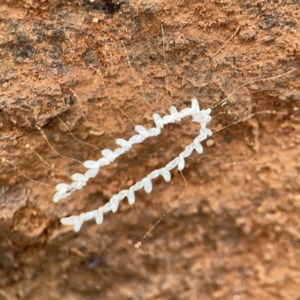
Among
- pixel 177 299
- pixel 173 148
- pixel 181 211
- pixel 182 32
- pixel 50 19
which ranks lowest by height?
pixel 177 299

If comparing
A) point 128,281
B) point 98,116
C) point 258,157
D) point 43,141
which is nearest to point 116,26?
point 98,116

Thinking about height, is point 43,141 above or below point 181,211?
above

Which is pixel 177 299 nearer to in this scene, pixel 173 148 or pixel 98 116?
pixel 173 148
